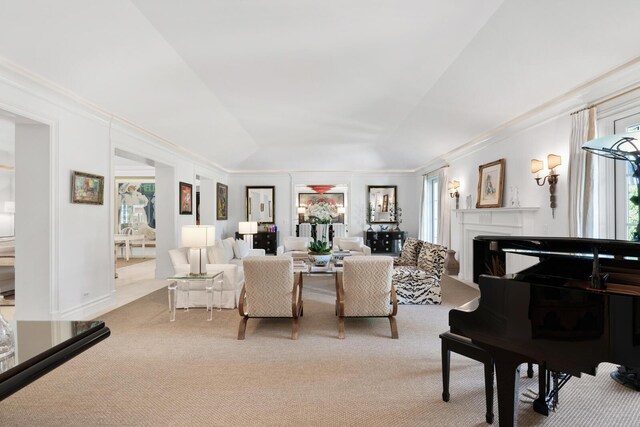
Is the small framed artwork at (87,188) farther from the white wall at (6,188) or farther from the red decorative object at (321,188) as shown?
the red decorative object at (321,188)

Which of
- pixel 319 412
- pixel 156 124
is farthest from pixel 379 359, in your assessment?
Answer: pixel 156 124

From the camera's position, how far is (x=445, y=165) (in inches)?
307

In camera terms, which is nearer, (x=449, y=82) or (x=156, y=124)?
(x=449, y=82)

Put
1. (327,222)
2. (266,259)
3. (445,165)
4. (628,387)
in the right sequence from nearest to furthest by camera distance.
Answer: (628,387)
(266,259)
(445,165)
(327,222)

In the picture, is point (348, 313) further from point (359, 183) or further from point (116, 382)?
point (359, 183)

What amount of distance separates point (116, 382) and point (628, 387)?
162 inches

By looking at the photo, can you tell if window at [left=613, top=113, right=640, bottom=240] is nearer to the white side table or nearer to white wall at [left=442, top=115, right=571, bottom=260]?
white wall at [left=442, top=115, right=571, bottom=260]

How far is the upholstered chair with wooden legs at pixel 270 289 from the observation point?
351cm

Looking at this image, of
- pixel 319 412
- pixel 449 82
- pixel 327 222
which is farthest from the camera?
pixel 327 222

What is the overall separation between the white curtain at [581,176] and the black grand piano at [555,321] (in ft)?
5.06

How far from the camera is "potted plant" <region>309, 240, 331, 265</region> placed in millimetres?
5086

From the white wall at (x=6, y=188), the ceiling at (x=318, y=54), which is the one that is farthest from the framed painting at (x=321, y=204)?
the white wall at (x=6, y=188)

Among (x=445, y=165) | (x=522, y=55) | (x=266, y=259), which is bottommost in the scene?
(x=266, y=259)

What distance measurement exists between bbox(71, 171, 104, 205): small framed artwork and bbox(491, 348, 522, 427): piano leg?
4.83m
